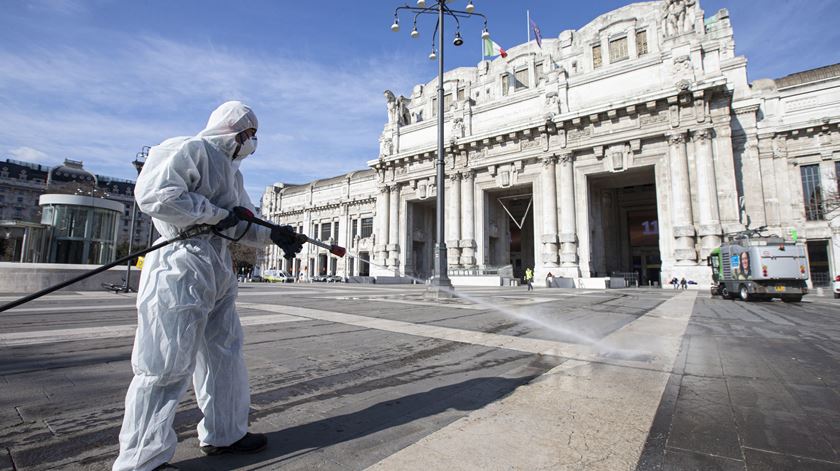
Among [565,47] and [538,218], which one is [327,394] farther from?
[565,47]

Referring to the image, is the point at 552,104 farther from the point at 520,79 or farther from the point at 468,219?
the point at 468,219

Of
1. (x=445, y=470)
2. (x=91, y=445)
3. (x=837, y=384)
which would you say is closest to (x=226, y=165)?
(x=91, y=445)

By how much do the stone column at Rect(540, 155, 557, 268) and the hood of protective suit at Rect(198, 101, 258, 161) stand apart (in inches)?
1112

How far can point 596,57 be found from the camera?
34.5m

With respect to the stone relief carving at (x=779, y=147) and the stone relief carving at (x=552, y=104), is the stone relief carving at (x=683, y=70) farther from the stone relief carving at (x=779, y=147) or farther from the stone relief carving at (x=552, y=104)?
the stone relief carving at (x=779, y=147)

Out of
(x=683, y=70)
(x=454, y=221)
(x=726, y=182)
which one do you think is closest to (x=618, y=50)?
(x=683, y=70)

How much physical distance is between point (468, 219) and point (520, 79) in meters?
17.4

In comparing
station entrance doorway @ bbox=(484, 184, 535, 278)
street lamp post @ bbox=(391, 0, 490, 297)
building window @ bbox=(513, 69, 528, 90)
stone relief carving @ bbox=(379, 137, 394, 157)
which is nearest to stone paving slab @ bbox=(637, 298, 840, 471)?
street lamp post @ bbox=(391, 0, 490, 297)

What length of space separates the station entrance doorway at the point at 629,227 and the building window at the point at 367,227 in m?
28.5

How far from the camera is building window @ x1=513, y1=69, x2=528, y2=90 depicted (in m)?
38.8

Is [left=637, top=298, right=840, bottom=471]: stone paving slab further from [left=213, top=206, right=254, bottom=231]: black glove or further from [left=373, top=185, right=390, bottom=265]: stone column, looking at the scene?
[left=373, top=185, right=390, bottom=265]: stone column

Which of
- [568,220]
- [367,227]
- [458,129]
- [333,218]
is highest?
[458,129]

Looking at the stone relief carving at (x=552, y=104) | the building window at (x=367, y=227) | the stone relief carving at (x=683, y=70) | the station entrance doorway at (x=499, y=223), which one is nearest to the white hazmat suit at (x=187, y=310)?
the stone relief carving at (x=683, y=70)

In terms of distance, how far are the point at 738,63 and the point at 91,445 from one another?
131 feet
